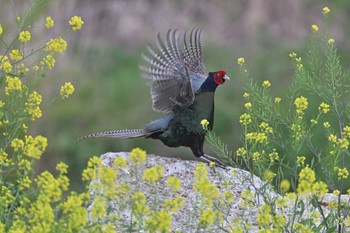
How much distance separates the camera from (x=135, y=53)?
19703 millimetres

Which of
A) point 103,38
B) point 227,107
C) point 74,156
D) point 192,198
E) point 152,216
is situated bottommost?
point 152,216

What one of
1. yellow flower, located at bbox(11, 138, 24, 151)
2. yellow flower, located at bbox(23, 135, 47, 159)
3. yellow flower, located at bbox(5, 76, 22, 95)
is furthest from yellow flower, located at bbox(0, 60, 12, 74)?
yellow flower, located at bbox(23, 135, 47, 159)

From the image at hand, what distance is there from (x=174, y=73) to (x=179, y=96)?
0.76ft

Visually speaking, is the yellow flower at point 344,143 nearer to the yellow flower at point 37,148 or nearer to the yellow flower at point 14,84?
the yellow flower at point 37,148

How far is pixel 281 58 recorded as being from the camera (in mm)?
18875

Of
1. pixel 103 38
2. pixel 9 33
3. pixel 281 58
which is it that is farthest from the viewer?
pixel 103 38

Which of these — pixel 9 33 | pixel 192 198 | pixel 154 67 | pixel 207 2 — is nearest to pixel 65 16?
pixel 9 33

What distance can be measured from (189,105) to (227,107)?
8.32 metres

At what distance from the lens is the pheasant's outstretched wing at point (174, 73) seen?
28.7 ft

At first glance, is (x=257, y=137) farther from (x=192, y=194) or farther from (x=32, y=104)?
(x=32, y=104)

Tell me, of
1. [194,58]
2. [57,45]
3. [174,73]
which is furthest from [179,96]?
[57,45]

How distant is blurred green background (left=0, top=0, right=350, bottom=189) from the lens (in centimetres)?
1572

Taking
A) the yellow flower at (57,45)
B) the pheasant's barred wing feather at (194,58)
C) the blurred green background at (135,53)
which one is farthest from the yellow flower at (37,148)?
the blurred green background at (135,53)

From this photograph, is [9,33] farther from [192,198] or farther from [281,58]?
[192,198]
